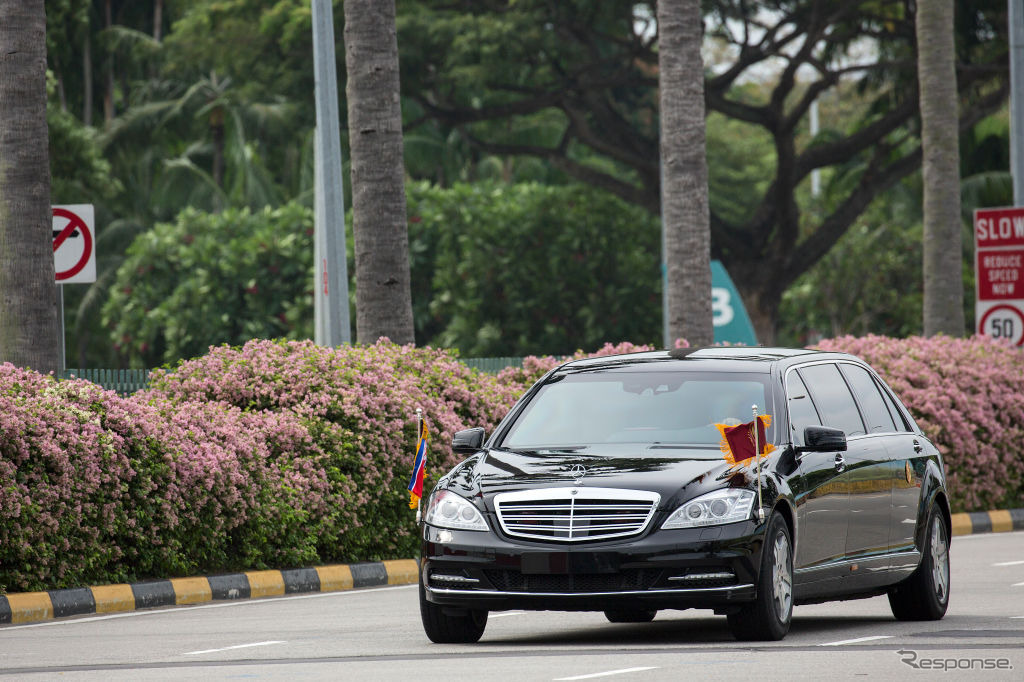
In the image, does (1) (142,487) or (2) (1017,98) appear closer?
(1) (142,487)

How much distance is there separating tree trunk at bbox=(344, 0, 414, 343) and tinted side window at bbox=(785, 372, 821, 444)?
867cm

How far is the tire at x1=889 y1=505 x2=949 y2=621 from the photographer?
12086mm

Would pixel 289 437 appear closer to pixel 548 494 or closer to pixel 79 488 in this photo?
pixel 79 488

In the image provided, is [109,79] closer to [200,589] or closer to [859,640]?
[200,589]

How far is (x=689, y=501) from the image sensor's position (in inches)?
394

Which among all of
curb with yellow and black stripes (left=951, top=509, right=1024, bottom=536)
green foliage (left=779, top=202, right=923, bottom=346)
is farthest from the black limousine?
green foliage (left=779, top=202, right=923, bottom=346)

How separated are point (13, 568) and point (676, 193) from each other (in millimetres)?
10843

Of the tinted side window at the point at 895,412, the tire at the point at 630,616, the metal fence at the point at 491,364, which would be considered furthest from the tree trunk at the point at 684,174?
the tire at the point at 630,616

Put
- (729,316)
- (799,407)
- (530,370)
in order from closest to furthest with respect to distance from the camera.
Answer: (799,407)
(530,370)
(729,316)

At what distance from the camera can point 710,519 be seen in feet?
32.8

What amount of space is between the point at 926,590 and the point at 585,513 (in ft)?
10.1


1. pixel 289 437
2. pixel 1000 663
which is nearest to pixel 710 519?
pixel 1000 663

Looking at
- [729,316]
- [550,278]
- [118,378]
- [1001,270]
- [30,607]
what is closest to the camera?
[30,607]

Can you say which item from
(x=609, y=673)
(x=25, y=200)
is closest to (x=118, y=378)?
(x=25, y=200)
